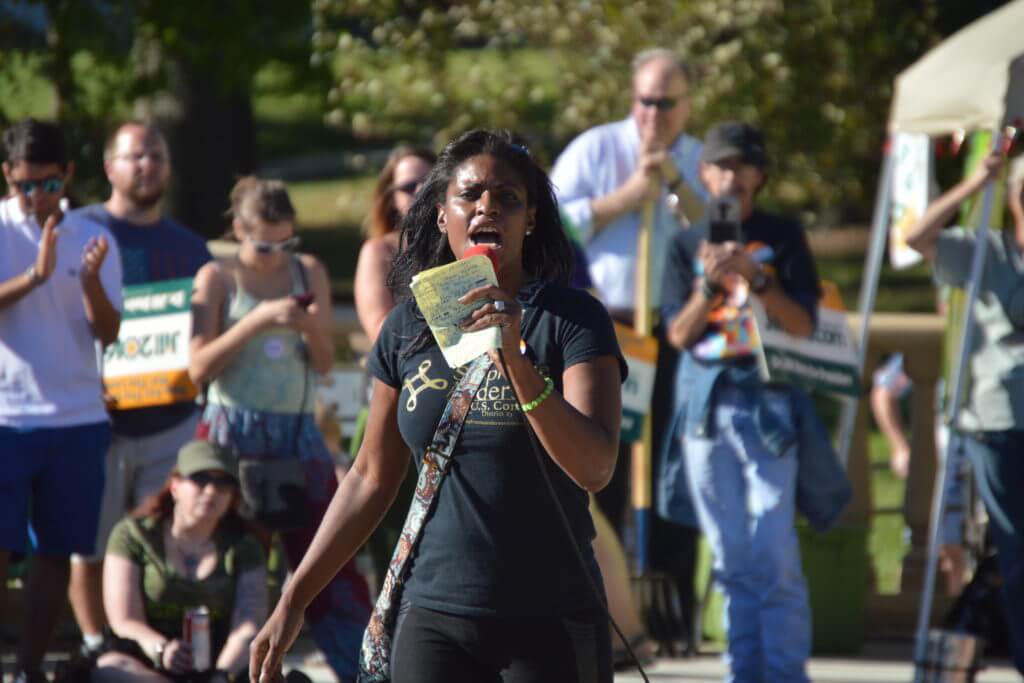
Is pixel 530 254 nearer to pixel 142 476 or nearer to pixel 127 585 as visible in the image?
pixel 127 585

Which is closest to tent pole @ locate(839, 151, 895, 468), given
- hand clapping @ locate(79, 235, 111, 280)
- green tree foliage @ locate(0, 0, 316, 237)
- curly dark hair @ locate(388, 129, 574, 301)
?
hand clapping @ locate(79, 235, 111, 280)

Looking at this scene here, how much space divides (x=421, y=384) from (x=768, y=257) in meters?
2.93

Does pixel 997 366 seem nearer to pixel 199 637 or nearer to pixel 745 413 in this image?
pixel 745 413

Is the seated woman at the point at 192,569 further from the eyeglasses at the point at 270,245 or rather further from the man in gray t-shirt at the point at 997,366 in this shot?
the man in gray t-shirt at the point at 997,366

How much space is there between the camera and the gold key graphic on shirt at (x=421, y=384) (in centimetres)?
353

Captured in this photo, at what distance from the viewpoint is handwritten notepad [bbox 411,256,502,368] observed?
→ 3.16m

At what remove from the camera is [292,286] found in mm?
6457

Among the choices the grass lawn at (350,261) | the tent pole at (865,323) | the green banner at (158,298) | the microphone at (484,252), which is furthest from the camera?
the grass lawn at (350,261)

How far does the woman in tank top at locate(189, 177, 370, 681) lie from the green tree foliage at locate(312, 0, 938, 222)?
267 inches

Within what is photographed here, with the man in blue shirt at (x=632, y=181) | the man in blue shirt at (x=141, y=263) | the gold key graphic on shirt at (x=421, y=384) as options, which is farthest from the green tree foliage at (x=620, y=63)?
the gold key graphic on shirt at (x=421, y=384)

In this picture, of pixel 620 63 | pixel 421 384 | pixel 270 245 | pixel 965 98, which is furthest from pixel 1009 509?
pixel 620 63

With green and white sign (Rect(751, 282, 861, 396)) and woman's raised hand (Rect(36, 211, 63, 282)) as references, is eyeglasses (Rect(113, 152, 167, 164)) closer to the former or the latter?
woman's raised hand (Rect(36, 211, 63, 282))

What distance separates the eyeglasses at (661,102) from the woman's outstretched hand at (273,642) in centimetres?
380

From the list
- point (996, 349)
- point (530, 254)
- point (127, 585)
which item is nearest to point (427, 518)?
point (530, 254)
